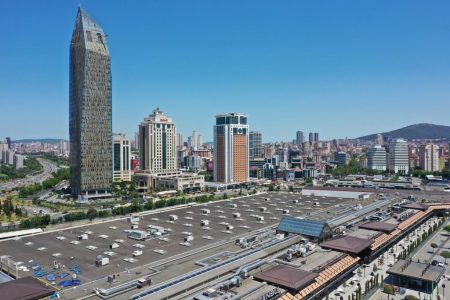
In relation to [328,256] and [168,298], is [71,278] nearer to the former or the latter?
[168,298]

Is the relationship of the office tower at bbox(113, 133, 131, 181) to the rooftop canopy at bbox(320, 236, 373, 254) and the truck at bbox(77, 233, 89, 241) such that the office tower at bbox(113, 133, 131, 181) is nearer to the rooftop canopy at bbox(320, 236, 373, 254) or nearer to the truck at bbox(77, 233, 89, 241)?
the truck at bbox(77, 233, 89, 241)

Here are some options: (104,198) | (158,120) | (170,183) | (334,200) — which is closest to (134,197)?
(104,198)

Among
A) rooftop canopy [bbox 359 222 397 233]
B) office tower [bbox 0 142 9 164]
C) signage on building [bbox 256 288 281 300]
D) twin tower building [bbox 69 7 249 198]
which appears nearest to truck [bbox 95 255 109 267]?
signage on building [bbox 256 288 281 300]

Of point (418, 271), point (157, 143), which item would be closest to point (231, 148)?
point (157, 143)

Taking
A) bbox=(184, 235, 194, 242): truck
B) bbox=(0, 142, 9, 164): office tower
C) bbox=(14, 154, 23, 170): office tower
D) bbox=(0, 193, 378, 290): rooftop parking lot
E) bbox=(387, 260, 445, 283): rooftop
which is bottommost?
bbox=(387, 260, 445, 283): rooftop

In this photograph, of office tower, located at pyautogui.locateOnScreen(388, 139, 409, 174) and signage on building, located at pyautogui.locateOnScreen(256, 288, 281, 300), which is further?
office tower, located at pyautogui.locateOnScreen(388, 139, 409, 174)

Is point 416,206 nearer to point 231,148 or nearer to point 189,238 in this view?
point 189,238

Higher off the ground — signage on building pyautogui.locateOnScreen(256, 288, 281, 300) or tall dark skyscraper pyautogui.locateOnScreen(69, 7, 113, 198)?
tall dark skyscraper pyautogui.locateOnScreen(69, 7, 113, 198)
